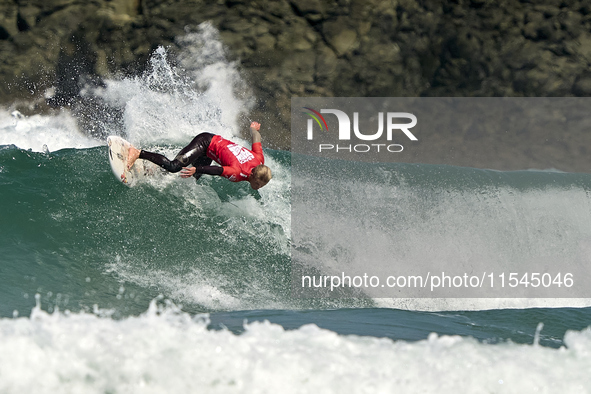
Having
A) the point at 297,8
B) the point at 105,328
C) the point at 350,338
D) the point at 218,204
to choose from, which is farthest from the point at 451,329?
the point at 297,8

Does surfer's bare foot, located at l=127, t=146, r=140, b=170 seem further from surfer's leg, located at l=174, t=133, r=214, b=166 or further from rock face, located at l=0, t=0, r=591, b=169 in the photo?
rock face, located at l=0, t=0, r=591, b=169

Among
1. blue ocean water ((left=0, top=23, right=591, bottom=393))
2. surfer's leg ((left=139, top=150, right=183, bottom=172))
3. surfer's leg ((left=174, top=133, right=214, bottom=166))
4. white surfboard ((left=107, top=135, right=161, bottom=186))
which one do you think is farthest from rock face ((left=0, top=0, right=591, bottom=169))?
surfer's leg ((left=139, top=150, right=183, bottom=172))

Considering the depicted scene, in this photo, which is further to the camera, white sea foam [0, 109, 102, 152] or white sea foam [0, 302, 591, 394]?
white sea foam [0, 109, 102, 152]

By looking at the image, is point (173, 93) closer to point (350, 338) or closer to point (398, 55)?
point (398, 55)

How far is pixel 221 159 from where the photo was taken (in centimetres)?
408

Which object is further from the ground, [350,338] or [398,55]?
[398,55]

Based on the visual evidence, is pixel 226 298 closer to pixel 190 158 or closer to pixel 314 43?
pixel 190 158

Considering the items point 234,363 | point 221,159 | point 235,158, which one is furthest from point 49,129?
point 234,363

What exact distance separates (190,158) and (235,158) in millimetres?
390

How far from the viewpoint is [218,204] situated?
4730 mm

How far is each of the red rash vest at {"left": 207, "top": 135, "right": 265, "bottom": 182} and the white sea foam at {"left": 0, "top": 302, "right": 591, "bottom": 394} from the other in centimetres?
185

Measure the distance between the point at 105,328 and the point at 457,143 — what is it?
27.0ft

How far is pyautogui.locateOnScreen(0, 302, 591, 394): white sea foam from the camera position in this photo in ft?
6.25

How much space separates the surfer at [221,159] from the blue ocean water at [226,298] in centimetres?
57
